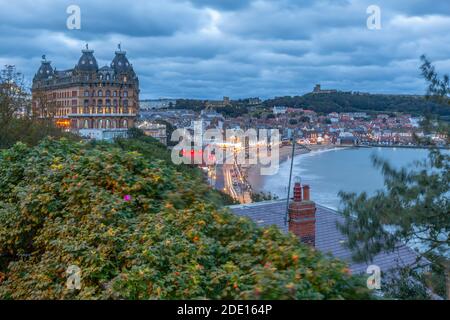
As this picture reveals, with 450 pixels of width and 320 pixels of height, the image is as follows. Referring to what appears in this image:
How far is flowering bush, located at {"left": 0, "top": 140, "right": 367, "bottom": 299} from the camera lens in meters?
3.35

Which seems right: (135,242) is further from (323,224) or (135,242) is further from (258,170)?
(258,170)

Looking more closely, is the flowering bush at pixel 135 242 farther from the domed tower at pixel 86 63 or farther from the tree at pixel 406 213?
the domed tower at pixel 86 63

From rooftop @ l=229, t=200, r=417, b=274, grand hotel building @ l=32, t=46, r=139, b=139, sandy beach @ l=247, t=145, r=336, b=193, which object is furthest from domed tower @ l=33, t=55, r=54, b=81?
rooftop @ l=229, t=200, r=417, b=274

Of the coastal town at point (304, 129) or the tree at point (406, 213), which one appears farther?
the coastal town at point (304, 129)

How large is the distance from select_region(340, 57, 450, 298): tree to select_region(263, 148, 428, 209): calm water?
22.6 meters

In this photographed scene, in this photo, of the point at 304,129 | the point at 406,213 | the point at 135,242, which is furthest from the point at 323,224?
the point at 304,129

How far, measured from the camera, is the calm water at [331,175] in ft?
136

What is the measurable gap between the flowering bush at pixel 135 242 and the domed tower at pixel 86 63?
232ft

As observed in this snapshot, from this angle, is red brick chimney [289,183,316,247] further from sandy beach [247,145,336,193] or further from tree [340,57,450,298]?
sandy beach [247,145,336,193]

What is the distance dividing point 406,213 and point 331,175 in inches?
1950

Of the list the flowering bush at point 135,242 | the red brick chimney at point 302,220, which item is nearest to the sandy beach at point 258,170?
the red brick chimney at point 302,220

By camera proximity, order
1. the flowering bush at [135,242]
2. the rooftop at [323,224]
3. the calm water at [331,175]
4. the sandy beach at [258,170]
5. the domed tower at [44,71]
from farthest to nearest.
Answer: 1. the domed tower at [44,71]
2. the sandy beach at [258,170]
3. the calm water at [331,175]
4. the rooftop at [323,224]
5. the flowering bush at [135,242]

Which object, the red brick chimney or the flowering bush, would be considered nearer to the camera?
the flowering bush

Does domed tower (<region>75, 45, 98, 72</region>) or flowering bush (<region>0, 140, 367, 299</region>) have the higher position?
domed tower (<region>75, 45, 98, 72</region>)
